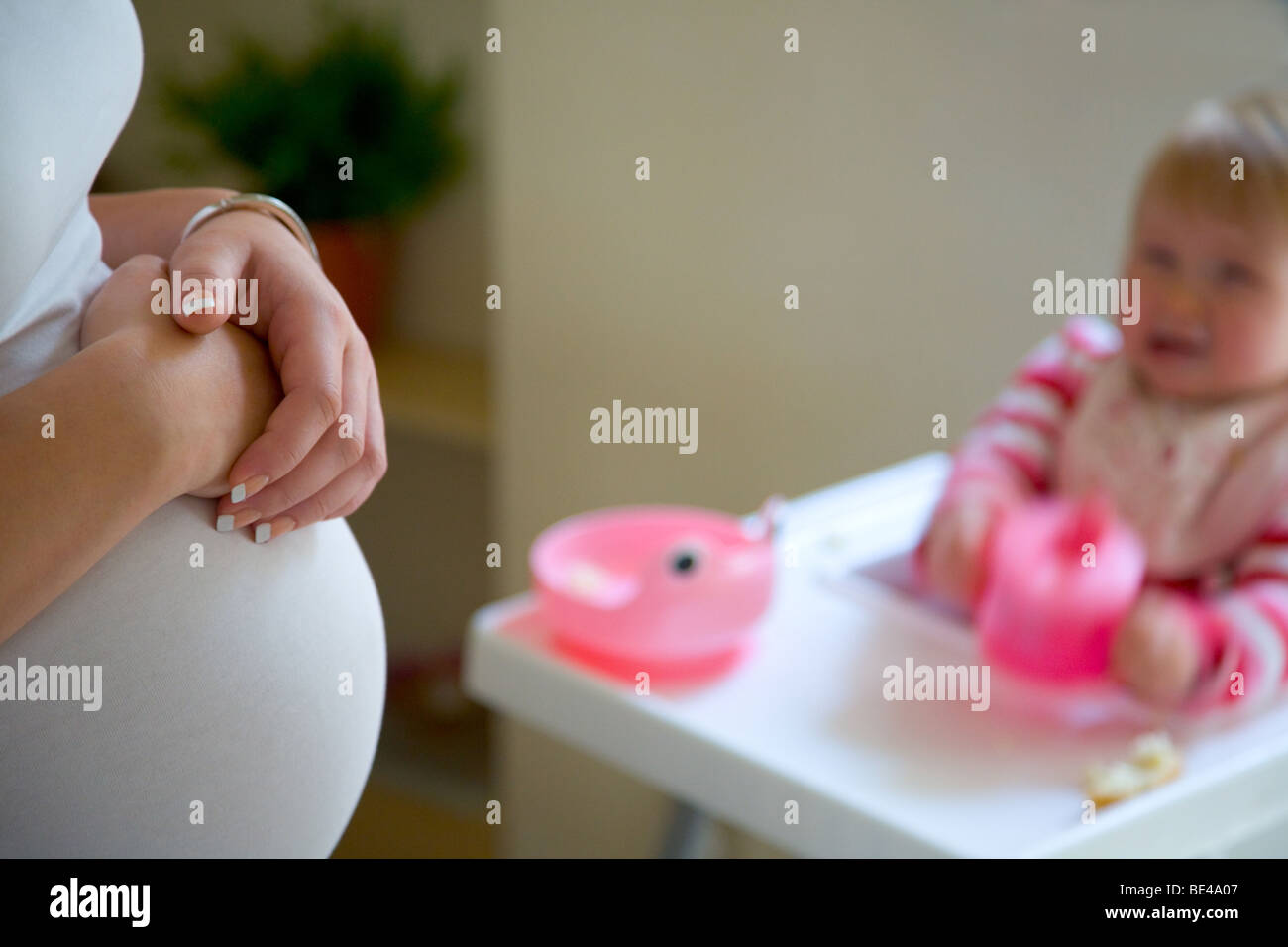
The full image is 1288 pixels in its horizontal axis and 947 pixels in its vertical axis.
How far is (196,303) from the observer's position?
46cm

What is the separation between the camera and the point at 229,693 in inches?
19.3

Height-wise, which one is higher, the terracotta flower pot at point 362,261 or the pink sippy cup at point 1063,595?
the terracotta flower pot at point 362,261

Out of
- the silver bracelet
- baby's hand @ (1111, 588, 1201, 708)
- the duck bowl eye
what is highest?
the silver bracelet

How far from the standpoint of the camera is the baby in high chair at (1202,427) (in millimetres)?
992

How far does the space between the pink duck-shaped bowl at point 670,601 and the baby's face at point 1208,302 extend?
1.08 feet

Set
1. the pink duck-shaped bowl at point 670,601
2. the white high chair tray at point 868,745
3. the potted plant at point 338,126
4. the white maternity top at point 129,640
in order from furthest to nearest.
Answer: the potted plant at point 338,126 → the pink duck-shaped bowl at point 670,601 → the white high chair tray at point 868,745 → the white maternity top at point 129,640

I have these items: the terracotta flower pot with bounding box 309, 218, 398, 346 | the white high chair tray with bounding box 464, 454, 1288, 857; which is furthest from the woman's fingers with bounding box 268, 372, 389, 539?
the terracotta flower pot with bounding box 309, 218, 398, 346

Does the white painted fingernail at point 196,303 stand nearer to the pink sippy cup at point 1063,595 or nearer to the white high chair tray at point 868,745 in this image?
the white high chair tray at point 868,745

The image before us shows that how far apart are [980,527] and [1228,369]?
215 millimetres

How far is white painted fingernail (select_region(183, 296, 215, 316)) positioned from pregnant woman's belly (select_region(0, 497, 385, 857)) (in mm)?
68

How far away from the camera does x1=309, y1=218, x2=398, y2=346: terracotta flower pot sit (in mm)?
1891

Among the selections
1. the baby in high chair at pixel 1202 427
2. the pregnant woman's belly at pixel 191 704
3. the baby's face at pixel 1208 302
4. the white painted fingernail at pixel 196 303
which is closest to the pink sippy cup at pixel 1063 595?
the baby in high chair at pixel 1202 427

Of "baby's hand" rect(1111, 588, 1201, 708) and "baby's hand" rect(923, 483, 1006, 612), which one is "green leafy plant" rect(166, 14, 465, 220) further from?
"baby's hand" rect(1111, 588, 1201, 708)

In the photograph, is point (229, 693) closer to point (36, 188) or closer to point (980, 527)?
point (36, 188)
